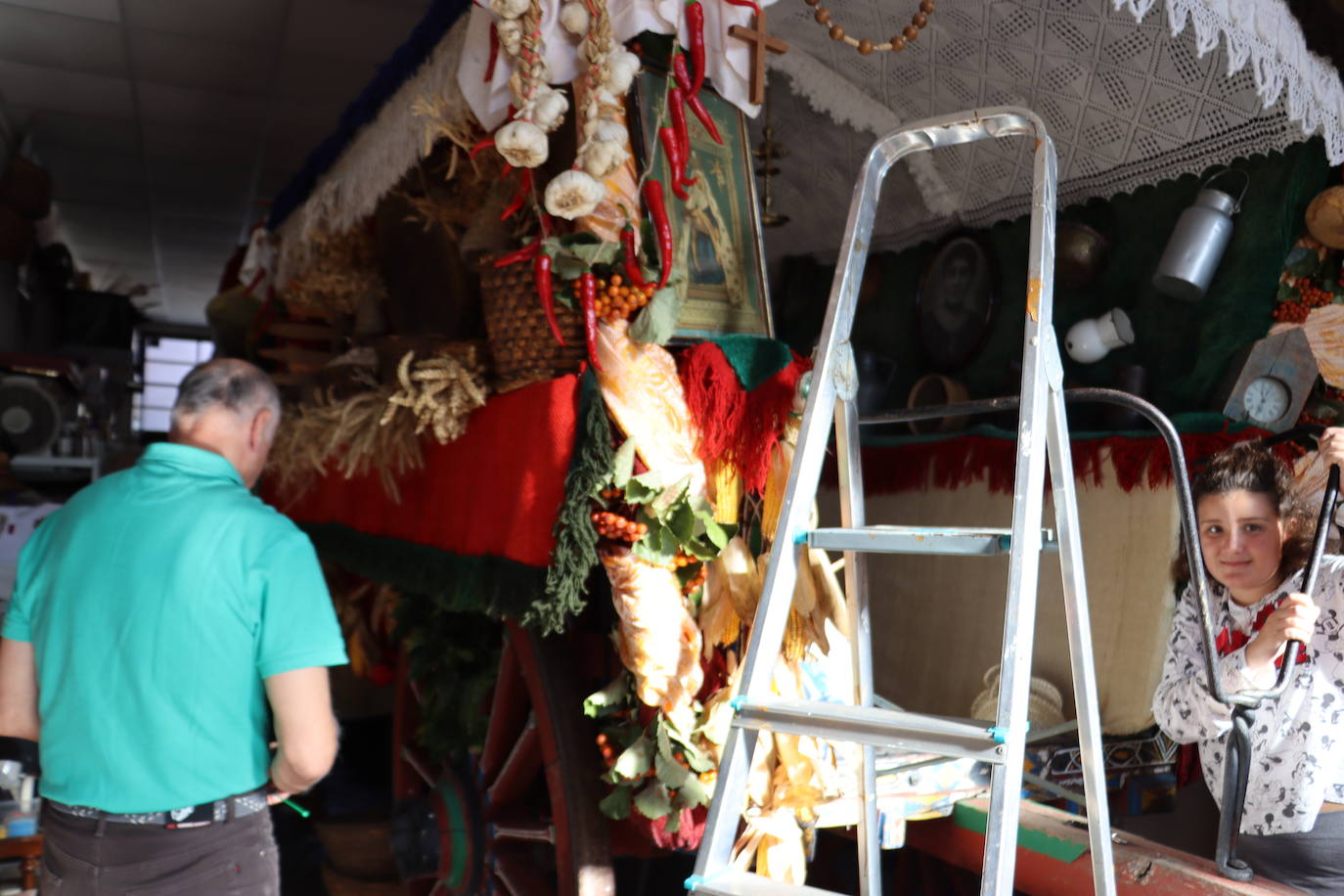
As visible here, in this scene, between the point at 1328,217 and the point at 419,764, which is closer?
the point at 1328,217

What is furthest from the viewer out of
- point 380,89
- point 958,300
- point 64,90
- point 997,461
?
point 64,90

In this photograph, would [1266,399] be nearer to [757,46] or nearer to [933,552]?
[933,552]

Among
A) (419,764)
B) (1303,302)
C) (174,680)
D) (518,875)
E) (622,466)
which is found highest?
(1303,302)

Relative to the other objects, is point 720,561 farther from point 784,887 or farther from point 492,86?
point 492,86

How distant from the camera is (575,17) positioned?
→ 6.77 ft

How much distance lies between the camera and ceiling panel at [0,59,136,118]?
477 cm

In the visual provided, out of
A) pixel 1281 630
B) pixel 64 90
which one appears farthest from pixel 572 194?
pixel 64 90

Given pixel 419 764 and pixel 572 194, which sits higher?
pixel 572 194

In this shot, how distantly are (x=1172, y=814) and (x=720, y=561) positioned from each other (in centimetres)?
126

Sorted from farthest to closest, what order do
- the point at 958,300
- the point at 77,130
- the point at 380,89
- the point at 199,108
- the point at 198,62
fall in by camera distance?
the point at 77,130, the point at 199,108, the point at 198,62, the point at 958,300, the point at 380,89

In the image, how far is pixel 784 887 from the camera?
5.17 feet

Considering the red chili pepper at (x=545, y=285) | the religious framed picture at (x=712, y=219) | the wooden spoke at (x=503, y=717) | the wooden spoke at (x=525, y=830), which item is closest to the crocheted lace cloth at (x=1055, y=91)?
the religious framed picture at (x=712, y=219)

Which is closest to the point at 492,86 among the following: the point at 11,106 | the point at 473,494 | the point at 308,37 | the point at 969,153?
the point at 473,494

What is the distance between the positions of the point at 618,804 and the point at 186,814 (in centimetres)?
77
